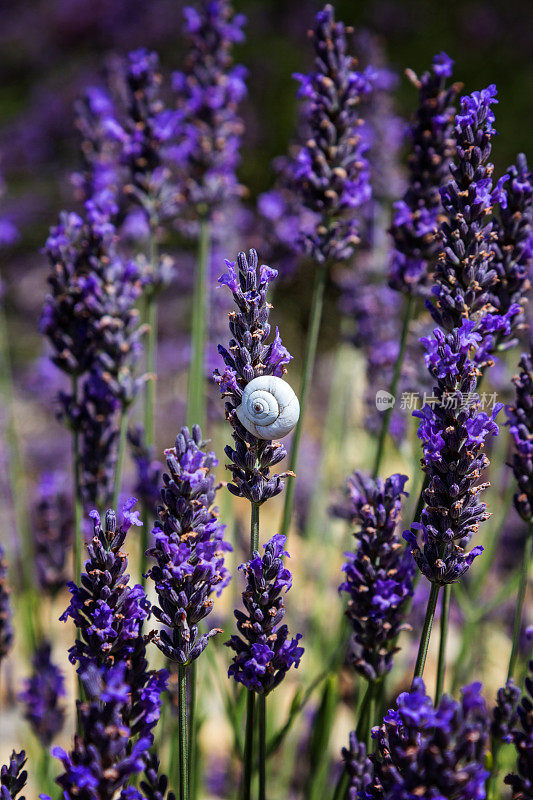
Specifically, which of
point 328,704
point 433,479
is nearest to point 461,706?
point 433,479

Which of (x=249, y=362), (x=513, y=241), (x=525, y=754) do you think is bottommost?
(x=525, y=754)

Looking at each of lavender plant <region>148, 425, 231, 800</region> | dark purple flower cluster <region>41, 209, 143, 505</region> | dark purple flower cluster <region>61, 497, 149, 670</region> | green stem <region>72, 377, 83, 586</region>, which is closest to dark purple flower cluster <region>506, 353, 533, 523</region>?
lavender plant <region>148, 425, 231, 800</region>

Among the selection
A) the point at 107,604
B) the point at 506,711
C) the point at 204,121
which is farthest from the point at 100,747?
the point at 204,121

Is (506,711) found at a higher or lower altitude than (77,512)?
lower

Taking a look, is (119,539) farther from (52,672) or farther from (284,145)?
(284,145)

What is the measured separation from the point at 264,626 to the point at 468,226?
0.68m

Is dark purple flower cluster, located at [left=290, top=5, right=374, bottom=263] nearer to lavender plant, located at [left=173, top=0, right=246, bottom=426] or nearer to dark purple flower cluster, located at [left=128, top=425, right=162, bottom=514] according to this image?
lavender plant, located at [left=173, top=0, right=246, bottom=426]

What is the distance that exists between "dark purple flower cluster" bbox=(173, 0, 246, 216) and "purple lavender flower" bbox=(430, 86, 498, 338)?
1047mm

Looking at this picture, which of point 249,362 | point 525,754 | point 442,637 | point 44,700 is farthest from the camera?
point 44,700

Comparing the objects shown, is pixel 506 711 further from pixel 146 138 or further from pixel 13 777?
pixel 146 138

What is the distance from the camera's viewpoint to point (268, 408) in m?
1.01

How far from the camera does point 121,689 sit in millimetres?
849

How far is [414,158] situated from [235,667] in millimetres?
1106

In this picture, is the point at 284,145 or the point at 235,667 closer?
the point at 235,667
